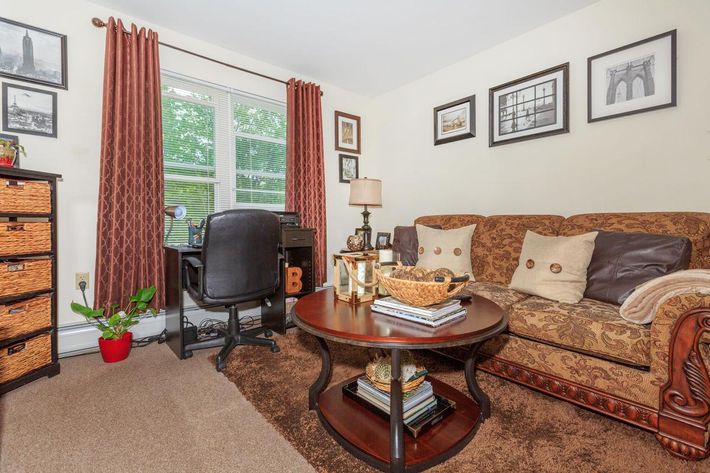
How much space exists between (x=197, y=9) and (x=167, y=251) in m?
1.76

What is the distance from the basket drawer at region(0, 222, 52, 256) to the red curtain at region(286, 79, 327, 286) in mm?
1775

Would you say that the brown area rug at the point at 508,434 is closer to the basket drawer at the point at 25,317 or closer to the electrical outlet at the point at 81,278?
the basket drawer at the point at 25,317

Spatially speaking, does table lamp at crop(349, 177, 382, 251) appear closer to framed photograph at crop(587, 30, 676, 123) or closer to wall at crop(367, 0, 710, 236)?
wall at crop(367, 0, 710, 236)

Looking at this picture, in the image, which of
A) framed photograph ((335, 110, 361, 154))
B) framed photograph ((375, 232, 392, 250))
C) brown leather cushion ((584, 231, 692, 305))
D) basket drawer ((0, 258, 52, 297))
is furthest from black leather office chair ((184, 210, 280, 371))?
brown leather cushion ((584, 231, 692, 305))

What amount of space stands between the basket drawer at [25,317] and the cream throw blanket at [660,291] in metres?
2.97

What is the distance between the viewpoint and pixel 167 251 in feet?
Result: 8.34

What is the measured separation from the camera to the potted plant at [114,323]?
2.15 meters

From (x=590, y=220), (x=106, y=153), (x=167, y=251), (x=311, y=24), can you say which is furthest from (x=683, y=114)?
(x=106, y=153)

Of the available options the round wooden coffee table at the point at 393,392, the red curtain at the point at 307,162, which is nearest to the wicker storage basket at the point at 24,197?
the round wooden coffee table at the point at 393,392

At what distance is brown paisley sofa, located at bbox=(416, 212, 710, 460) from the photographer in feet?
4.07

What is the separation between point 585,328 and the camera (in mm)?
1529

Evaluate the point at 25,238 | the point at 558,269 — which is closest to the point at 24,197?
the point at 25,238

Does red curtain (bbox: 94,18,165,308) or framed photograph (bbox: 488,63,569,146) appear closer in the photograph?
red curtain (bbox: 94,18,165,308)

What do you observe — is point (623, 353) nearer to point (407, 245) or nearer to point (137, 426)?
point (407, 245)
